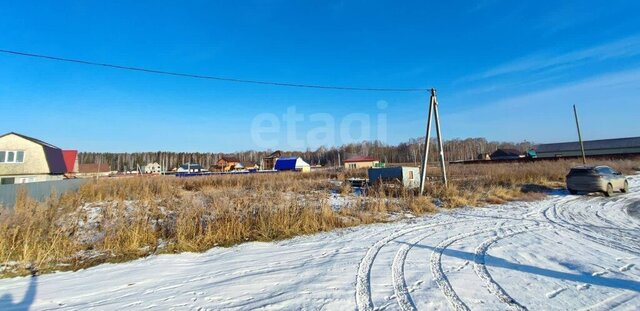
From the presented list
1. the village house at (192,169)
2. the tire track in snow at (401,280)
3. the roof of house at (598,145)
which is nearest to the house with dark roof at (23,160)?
the tire track in snow at (401,280)

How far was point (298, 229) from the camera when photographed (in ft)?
26.4

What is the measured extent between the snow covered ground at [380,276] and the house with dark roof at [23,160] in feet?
116

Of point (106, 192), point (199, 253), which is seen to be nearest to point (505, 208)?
point (199, 253)

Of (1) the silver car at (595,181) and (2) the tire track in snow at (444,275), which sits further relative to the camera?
(1) the silver car at (595,181)

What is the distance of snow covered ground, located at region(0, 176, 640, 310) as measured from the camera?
12.0 ft

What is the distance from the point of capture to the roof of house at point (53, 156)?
105 feet

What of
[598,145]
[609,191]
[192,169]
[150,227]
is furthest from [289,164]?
[598,145]

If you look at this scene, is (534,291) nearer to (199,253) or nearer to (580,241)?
(580,241)

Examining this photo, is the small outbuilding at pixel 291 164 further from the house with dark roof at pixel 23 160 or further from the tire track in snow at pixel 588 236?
the tire track in snow at pixel 588 236

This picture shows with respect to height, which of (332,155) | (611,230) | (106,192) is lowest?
(611,230)

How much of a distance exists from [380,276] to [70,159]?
52652mm

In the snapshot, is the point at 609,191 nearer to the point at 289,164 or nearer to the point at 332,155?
the point at 289,164

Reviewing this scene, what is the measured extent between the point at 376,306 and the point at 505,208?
9805mm

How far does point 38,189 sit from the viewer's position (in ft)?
55.4
